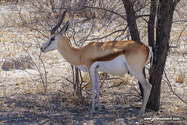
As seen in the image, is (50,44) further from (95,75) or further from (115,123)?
(115,123)

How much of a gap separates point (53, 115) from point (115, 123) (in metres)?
1.17

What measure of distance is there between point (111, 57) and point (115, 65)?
0.15m

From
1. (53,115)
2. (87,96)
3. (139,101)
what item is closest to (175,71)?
(139,101)

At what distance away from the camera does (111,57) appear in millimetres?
4715

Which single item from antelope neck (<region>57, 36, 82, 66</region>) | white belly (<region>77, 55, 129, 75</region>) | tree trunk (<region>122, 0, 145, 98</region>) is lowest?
white belly (<region>77, 55, 129, 75</region>)

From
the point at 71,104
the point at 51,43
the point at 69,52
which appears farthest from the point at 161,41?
the point at 71,104

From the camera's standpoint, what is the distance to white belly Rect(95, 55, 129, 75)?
468cm

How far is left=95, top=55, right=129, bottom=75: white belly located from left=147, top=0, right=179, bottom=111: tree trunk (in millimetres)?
641

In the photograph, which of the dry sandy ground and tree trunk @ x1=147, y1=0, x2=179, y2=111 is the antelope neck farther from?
tree trunk @ x1=147, y1=0, x2=179, y2=111

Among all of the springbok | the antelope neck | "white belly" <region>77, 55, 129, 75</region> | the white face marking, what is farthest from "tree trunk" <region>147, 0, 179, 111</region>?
the white face marking

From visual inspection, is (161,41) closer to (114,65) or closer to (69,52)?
(114,65)

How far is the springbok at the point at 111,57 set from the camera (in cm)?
464

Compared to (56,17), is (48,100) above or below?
below

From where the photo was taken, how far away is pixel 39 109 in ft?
17.6
